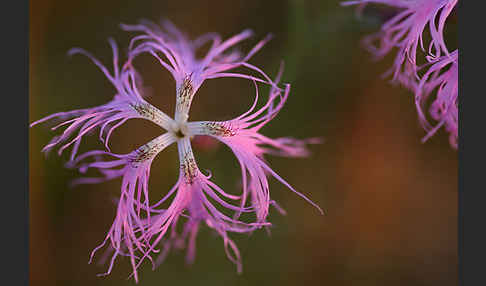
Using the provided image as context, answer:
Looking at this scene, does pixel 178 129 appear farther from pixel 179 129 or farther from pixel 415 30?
pixel 415 30

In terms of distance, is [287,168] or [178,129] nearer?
[178,129]

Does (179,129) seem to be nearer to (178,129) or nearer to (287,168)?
(178,129)

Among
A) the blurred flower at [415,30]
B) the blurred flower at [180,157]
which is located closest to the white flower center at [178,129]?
the blurred flower at [180,157]

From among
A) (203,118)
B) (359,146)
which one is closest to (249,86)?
(203,118)

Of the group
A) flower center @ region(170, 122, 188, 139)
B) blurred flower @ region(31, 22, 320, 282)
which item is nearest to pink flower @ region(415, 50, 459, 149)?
blurred flower @ region(31, 22, 320, 282)

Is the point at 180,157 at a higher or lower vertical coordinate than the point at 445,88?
lower

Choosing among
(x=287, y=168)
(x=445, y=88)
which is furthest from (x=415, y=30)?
(x=287, y=168)

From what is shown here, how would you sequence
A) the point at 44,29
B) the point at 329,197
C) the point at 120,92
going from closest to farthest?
the point at 120,92, the point at 44,29, the point at 329,197

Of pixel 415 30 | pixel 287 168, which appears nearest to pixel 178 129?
pixel 415 30

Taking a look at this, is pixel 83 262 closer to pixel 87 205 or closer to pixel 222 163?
pixel 87 205
